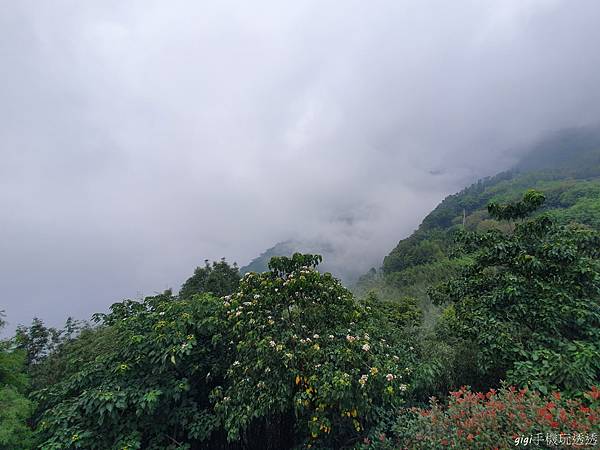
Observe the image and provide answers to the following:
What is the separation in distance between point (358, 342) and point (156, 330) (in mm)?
3334

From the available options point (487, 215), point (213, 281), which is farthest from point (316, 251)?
point (213, 281)

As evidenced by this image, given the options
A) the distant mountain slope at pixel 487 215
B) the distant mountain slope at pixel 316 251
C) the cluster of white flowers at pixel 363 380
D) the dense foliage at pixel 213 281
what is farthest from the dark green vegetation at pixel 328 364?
the distant mountain slope at pixel 316 251

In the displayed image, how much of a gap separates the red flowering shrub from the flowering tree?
2.32 ft

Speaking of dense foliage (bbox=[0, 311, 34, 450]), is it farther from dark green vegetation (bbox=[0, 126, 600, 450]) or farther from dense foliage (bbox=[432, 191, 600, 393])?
dense foliage (bbox=[432, 191, 600, 393])

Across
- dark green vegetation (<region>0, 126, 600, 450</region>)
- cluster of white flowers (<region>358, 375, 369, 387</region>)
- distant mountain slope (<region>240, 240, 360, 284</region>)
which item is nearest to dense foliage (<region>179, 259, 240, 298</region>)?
dark green vegetation (<region>0, 126, 600, 450</region>)

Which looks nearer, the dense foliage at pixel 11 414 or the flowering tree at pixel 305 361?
the flowering tree at pixel 305 361

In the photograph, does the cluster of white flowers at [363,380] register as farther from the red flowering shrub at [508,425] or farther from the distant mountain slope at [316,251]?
the distant mountain slope at [316,251]

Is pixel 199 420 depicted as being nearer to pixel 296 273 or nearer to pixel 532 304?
pixel 296 273

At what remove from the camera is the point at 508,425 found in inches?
120

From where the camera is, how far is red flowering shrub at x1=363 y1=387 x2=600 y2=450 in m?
2.72

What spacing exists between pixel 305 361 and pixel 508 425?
2.51 meters

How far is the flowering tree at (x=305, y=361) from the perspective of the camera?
14.0 ft

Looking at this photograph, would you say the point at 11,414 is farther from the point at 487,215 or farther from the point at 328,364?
the point at 487,215

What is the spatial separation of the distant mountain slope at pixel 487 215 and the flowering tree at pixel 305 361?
4889 mm
